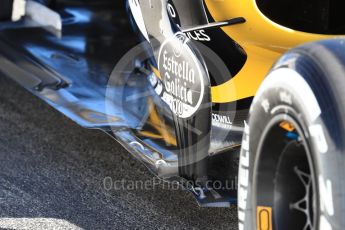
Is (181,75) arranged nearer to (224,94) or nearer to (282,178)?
(224,94)

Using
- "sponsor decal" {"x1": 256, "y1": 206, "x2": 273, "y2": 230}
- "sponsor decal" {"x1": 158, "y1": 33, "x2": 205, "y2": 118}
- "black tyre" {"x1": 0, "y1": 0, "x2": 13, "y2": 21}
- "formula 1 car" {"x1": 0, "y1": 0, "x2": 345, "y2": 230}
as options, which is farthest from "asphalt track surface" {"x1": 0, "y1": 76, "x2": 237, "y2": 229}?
"sponsor decal" {"x1": 256, "y1": 206, "x2": 273, "y2": 230}

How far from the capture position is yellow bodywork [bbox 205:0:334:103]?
2713 mm

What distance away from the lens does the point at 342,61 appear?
2.11m

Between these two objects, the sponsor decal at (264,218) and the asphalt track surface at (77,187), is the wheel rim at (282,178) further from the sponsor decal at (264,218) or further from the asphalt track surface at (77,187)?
the asphalt track surface at (77,187)

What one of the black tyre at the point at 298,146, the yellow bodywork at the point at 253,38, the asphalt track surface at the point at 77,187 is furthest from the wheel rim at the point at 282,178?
the asphalt track surface at the point at 77,187

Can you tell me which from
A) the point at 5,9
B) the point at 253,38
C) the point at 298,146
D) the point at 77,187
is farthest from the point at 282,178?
the point at 5,9

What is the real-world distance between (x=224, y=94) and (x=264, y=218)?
654 mm

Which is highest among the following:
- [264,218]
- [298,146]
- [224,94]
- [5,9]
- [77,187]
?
[298,146]

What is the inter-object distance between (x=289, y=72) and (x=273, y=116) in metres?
0.15

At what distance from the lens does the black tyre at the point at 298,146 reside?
1996 mm

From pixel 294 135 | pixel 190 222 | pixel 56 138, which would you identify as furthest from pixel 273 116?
pixel 56 138

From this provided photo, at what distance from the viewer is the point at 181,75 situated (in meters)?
3.02

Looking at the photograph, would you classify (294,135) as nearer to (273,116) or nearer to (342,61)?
(273,116)

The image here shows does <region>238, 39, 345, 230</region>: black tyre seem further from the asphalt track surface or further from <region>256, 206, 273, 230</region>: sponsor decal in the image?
the asphalt track surface
